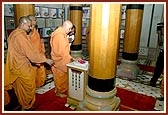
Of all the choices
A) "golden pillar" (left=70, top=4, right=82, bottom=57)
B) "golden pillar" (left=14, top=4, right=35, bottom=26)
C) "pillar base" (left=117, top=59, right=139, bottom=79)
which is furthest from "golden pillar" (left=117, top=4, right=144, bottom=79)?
"golden pillar" (left=14, top=4, right=35, bottom=26)

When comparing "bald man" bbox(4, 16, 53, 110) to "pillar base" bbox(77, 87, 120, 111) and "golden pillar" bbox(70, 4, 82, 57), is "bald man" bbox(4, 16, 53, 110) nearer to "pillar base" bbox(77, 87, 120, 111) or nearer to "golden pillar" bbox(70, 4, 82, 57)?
"pillar base" bbox(77, 87, 120, 111)

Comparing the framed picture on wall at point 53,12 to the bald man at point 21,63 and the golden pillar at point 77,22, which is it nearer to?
the golden pillar at point 77,22

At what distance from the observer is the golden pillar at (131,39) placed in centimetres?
484

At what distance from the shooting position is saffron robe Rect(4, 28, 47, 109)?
280 cm

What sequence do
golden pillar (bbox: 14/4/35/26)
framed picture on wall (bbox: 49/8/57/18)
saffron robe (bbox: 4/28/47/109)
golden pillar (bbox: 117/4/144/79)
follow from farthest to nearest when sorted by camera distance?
framed picture on wall (bbox: 49/8/57/18)
golden pillar (bbox: 117/4/144/79)
golden pillar (bbox: 14/4/35/26)
saffron robe (bbox: 4/28/47/109)

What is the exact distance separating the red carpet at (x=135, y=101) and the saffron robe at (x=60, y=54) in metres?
1.54

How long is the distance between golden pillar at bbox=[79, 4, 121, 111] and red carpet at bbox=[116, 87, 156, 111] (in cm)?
135

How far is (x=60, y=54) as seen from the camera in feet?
11.5

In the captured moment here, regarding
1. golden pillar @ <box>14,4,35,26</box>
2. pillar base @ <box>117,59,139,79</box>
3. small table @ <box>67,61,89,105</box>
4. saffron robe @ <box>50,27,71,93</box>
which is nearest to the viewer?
small table @ <box>67,61,89,105</box>

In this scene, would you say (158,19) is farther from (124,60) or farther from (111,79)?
(111,79)

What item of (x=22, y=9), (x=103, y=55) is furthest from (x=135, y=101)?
(x=22, y=9)

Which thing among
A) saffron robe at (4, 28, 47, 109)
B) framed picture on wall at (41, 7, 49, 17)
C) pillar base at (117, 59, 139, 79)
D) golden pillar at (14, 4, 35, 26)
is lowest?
pillar base at (117, 59, 139, 79)

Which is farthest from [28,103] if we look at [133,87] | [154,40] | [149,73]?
[154,40]

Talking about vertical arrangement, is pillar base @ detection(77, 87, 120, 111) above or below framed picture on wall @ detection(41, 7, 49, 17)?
below
